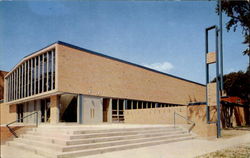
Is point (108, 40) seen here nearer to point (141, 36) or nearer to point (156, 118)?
point (141, 36)

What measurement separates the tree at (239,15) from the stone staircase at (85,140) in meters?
11.0

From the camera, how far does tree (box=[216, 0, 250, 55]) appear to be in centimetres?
1859

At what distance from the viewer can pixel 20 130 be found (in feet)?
40.2

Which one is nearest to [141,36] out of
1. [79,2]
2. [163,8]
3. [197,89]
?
[163,8]

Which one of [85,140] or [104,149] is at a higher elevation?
[85,140]

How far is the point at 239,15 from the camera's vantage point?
1931 cm

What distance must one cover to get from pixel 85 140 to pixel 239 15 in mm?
16325

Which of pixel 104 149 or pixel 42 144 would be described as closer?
pixel 104 149

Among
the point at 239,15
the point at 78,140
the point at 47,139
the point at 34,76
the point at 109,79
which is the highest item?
the point at 239,15

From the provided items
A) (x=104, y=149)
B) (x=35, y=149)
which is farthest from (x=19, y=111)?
(x=104, y=149)

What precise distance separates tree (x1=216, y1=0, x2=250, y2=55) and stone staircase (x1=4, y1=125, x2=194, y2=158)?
11.0 meters

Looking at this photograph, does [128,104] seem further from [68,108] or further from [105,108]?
[68,108]

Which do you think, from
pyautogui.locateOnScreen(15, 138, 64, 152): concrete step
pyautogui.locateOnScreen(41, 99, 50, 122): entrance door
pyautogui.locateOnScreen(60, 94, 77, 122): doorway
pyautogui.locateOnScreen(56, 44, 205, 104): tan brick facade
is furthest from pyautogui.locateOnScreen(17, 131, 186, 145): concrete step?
pyautogui.locateOnScreen(41, 99, 50, 122): entrance door

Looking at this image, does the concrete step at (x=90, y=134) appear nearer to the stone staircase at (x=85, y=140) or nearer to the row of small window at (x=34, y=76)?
the stone staircase at (x=85, y=140)
